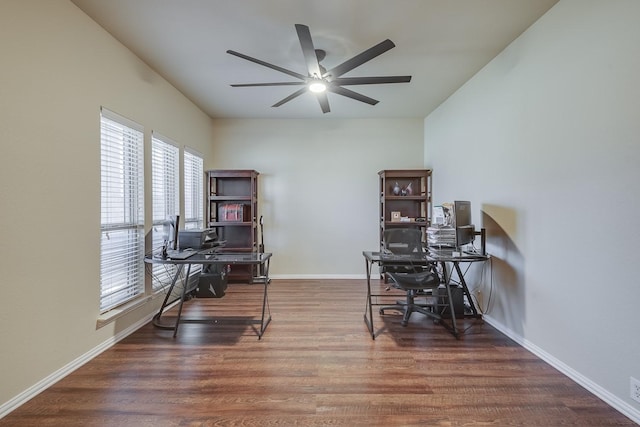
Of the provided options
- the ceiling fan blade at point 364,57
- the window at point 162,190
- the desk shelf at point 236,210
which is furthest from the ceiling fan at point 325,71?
the desk shelf at point 236,210

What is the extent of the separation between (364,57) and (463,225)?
2019 millimetres

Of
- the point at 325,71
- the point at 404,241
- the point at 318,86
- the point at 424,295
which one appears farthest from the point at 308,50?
the point at 424,295

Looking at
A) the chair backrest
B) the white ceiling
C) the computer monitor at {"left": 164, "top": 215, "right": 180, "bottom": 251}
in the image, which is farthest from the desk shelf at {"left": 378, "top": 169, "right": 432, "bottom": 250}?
the computer monitor at {"left": 164, "top": 215, "right": 180, "bottom": 251}

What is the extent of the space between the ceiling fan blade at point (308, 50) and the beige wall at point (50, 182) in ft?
5.89

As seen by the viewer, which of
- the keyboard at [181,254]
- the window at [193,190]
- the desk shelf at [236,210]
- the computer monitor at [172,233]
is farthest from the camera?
the desk shelf at [236,210]

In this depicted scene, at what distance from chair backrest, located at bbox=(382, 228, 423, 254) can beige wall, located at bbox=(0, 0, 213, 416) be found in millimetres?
2932

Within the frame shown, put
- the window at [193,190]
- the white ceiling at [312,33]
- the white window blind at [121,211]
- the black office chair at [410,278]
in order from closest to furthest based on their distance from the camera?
the white ceiling at [312,33], the white window blind at [121,211], the black office chair at [410,278], the window at [193,190]

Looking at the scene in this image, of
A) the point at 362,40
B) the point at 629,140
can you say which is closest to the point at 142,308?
the point at 362,40

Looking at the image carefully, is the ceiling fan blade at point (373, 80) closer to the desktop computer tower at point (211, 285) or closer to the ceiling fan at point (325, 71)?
the ceiling fan at point (325, 71)

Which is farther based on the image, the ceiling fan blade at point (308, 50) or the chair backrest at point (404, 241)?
the chair backrest at point (404, 241)

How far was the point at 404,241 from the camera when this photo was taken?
3279 millimetres

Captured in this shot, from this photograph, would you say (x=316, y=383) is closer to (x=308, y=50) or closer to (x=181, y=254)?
(x=181, y=254)

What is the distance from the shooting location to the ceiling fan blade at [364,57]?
2.06m

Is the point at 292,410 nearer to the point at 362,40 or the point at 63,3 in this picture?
the point at 362,40
